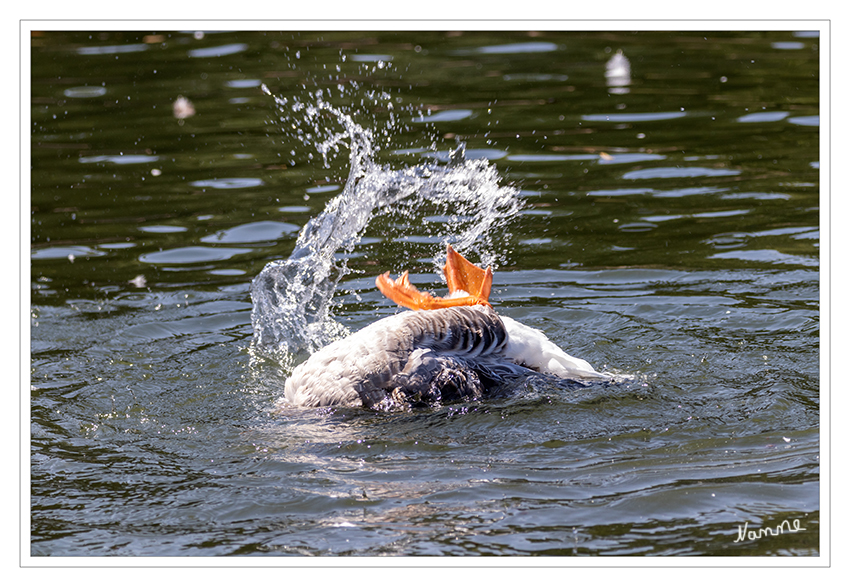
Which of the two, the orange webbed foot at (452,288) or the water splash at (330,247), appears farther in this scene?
the water splash at (330,247)

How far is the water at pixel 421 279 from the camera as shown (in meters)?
4.32

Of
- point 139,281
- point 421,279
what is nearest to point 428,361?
point 421,279

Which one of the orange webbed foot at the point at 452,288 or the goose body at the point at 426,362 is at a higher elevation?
the orange webbed foot at the point at 452,288

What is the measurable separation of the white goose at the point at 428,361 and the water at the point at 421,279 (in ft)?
0.43

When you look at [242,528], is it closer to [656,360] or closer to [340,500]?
[340,500]

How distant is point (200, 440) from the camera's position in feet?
16.7

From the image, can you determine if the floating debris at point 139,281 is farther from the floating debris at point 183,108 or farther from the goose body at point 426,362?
the floating debris at point 183,108

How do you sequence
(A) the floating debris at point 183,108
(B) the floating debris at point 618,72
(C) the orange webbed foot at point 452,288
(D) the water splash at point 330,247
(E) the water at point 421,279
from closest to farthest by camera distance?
(E) the water at point 421,279
(C) the orange webbed foot at point 452,288
(D) the water splash at point 330,247
(A) the floating debris at point 183,108
(B) the floating debris at point 618,72

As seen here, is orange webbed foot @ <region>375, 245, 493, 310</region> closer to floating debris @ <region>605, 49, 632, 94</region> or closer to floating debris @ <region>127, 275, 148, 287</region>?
floating debris @ <region>127, 275, 148, 287</region>

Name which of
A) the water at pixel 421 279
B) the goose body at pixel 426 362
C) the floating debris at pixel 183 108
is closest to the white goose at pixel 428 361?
the goose body at pixel 426 362

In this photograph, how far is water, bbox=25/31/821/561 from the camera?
432 centimetres

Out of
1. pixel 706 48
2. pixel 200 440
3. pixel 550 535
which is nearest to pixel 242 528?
pixel 200 440

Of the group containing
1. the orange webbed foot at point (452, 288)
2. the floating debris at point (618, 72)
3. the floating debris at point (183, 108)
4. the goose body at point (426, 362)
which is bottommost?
the goose body at point (426, 362)

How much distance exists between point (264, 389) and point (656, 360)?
2.43m
